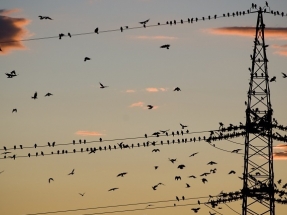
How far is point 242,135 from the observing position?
5422 cm

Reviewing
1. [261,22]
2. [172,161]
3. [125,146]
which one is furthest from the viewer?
[172,161]

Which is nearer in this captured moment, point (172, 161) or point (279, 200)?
point (279, 200)

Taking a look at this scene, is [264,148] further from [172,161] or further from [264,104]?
[172,161]

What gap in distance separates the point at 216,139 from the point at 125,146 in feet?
23.2

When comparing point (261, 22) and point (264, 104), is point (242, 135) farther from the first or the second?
point (261, 22)

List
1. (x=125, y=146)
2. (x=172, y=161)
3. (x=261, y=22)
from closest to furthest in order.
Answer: (x=125, y=146) < (x=261, y=22) < (x=172, y=161)

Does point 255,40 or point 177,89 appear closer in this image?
point 255,40

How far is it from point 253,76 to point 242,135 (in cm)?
483

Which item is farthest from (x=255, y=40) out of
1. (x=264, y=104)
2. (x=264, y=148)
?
(x=264, y=148)

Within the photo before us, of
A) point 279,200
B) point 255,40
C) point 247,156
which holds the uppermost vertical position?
point 255,40

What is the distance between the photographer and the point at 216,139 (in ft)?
178

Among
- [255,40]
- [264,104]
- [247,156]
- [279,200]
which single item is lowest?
[279,200]

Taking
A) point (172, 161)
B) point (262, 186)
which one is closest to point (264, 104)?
point (262, 186)

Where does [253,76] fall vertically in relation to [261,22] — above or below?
below
